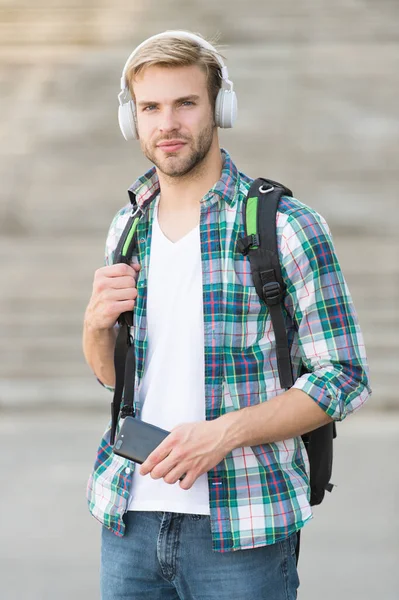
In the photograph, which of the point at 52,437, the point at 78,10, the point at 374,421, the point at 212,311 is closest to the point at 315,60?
the point at 78,10

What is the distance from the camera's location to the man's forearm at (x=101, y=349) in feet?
6.12

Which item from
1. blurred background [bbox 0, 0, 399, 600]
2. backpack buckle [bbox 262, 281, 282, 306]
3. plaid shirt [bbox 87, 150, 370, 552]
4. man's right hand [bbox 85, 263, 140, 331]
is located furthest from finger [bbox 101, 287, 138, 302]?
blurred background [bbox 0, 0, 399, 600]

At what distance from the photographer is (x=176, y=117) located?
1.79 m

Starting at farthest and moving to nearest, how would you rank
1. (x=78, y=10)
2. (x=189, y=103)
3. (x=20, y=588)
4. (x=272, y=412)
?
(x=78, y=10) → (x=20, y=588) → (x=189, y=103) → (x=272, y=412)

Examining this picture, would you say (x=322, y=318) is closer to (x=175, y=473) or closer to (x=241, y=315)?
(x=241, y=315)

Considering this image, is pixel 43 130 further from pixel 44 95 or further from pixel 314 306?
pixel 314 306

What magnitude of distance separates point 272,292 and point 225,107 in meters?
0.42

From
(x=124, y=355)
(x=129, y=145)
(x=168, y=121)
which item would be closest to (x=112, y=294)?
(x=124, y=355)

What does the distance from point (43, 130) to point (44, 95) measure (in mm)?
190

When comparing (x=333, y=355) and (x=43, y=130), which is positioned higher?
(x=43, y=130)

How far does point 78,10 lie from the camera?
492 centimetres

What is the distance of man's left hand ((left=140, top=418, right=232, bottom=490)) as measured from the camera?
161 cm

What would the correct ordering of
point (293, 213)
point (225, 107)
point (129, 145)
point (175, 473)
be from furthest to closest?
1. point (129, 145)
2. point (225, 107)
3. point (293, 213)
4. point (175, 473)

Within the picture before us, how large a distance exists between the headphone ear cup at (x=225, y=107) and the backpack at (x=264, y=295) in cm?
15
